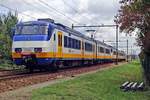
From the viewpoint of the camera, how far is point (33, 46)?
27.4 metres

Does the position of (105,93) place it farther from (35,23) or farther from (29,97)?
(35,23)

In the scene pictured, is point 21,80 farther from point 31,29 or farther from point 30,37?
point 31,29

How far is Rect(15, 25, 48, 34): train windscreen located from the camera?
27844mm

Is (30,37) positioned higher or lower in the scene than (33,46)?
higher

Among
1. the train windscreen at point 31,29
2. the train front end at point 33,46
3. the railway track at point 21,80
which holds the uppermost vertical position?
the train windscreen at point 31,29

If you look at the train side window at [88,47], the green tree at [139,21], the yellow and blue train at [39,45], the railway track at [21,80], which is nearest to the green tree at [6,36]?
the train side window at [88,47]

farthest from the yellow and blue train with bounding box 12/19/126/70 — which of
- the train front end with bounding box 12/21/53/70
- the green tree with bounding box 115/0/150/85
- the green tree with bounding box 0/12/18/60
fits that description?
the green tree with bounding box 0/12/18/60

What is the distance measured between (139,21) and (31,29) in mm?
9188

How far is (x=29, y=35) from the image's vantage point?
2806cm

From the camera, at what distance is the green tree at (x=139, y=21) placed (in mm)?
20109

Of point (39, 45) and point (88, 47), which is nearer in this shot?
point (39, 45)

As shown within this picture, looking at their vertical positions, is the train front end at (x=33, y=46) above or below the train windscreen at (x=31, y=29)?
below

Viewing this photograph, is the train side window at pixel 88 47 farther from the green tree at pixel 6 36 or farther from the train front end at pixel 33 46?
the train front end at pixel 33 46

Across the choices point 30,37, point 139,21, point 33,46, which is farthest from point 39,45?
point 139,21
